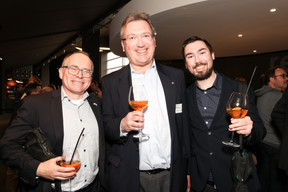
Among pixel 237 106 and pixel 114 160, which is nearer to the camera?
pixel 237 106

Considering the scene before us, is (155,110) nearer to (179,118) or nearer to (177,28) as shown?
(179,118)

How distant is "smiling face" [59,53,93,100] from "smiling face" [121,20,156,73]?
1.24 ft

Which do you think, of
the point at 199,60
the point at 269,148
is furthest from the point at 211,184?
the point at 269,148

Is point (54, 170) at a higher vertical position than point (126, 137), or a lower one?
lower

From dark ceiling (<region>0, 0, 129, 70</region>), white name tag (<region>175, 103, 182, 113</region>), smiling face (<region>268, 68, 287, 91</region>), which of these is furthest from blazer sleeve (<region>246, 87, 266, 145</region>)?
dark ceiling (<region>0, 0, 129, 70</region>)

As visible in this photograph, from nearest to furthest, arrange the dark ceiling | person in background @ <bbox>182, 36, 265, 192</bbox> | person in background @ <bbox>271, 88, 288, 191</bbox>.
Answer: person in background @ <bbox>182, 36, 265, 192</bbox> → person in background @ <bbox>271, 88, 288, 191</bbox> → the dark ceiling

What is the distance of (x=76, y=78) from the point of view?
1708mm

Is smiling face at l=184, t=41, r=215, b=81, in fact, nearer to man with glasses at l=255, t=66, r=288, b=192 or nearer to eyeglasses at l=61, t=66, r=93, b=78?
eyeglasses at l=61, t=66, r=93, b=78

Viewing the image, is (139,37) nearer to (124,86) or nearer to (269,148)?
(124,86)

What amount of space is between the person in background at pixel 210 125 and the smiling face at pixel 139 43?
0.44 meters

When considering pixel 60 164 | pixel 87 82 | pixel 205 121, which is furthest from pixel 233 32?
pixel 60 164

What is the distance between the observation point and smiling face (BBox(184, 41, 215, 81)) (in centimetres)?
199

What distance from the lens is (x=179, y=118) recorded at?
5.90ft

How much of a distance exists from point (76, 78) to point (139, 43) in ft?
1.91
